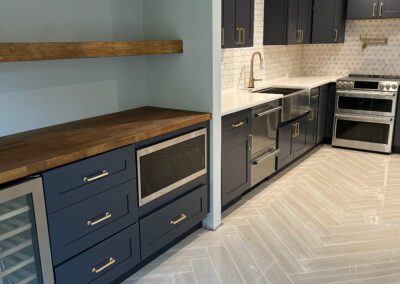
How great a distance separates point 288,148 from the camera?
439 cm

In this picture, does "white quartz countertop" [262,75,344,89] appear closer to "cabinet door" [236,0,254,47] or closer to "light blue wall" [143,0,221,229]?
"cabinet door" [236,0,254,47]

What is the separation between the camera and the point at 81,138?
221 cm

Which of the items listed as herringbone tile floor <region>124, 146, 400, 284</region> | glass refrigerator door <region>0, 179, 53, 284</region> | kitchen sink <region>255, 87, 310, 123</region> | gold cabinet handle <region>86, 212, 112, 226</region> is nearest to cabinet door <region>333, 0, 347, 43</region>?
kitchen sink <region>255, 87, 310, 123</region>

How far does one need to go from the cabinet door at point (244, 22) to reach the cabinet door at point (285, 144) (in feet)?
3.26

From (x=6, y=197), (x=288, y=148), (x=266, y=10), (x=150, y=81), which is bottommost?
(x=288, y=148)

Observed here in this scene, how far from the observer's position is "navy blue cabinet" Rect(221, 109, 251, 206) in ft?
10.5

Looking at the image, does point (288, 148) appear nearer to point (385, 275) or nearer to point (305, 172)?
point (305, 172)

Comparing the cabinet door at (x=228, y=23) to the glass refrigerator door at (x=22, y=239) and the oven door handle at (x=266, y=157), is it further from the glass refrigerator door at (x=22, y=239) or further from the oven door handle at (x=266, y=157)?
the glass refrigerator door at (x=22, y=239)

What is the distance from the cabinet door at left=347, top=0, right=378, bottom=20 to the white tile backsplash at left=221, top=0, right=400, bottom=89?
0.32 metres

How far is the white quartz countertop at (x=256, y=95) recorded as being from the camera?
3332 mm

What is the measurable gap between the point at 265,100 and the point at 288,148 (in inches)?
37.3

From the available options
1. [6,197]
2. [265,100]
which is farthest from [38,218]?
[265,100]

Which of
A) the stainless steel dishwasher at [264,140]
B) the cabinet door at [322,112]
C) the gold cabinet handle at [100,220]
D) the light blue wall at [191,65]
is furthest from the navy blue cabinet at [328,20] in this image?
the gold cabinet handle at [100,220]

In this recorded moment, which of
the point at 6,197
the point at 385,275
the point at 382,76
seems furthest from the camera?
the point at 382,76
